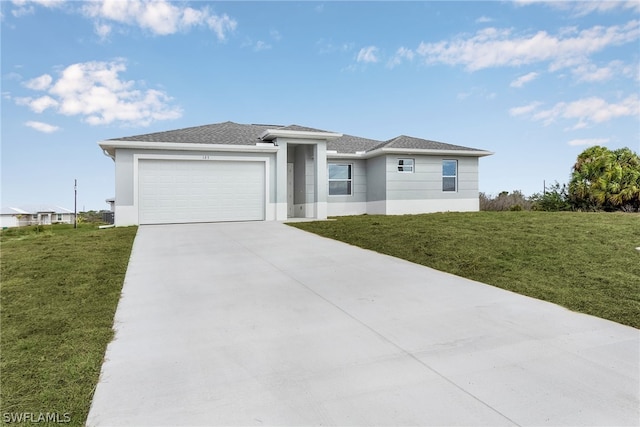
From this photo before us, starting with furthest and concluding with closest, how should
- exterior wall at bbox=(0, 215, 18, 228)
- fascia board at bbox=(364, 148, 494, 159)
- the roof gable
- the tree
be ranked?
1. exterior wall at bbox=(0, 215, 18, 228)
2. the tree
3. fascia board at bbox=(364, 148, 494, 159)
4. the roof gable

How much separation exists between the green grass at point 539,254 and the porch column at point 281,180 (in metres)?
3.99

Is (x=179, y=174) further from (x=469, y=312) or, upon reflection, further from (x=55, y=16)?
(x=469, y=312)

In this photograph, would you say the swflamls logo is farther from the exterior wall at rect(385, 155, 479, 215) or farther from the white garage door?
the exterior wall at rect(385, 155, 479, 215)

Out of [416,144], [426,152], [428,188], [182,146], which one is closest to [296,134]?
[182,146]

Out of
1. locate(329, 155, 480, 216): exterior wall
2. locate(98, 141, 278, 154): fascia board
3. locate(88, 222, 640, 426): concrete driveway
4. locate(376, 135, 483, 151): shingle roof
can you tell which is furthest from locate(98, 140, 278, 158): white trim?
locate(88, 222, 640, 426): concrete driveway

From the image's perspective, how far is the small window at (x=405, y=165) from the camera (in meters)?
16.8

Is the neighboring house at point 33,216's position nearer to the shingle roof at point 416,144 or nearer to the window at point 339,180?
the window at point 339,180

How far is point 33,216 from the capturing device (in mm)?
47750

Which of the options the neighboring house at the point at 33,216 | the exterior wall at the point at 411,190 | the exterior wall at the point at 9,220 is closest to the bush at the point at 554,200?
the exterior wall at the point at 411,190

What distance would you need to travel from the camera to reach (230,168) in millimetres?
14414

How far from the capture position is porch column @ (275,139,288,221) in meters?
14.8

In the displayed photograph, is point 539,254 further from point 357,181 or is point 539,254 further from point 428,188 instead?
point 357,181

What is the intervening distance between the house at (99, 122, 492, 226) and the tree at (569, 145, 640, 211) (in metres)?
6.45

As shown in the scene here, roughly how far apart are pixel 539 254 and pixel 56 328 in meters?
8.02
